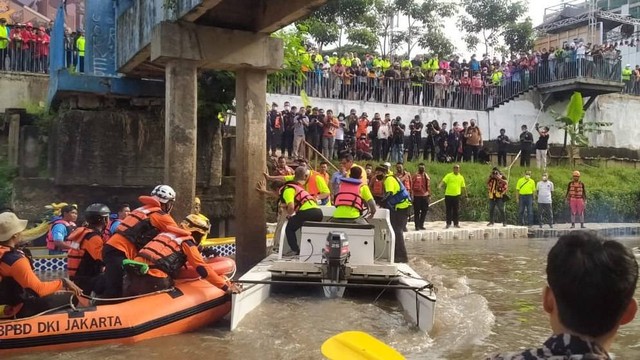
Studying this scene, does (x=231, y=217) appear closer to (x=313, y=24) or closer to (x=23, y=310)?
(x=23, y=310)

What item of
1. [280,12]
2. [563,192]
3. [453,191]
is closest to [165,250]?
[280,12]

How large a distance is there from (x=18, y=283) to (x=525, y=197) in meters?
15.7

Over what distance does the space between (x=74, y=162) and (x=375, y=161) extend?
10.3m

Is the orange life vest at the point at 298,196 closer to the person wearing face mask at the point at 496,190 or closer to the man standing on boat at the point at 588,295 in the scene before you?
the man standing on boat at the point at 588,295

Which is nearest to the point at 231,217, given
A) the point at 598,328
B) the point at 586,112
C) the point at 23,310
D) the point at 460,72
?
the point at 23,310

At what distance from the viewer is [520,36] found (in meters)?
39.0

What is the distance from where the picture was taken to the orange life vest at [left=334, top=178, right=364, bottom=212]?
351 inches

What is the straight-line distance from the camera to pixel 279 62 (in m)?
10.4

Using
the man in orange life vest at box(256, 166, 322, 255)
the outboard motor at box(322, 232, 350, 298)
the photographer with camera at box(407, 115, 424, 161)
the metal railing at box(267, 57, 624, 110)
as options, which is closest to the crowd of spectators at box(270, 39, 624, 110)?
the metal railing at box(267, 57, 624, 110)

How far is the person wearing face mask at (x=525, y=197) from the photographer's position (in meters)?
18.5

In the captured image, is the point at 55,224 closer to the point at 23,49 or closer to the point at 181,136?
the point at 181,136

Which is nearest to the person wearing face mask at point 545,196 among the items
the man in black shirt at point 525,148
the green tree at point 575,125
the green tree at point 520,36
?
the man in black shirt at point 525,148

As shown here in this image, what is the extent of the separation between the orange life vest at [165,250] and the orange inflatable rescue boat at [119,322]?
34 cm

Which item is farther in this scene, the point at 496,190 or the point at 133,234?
the point at 496,190
